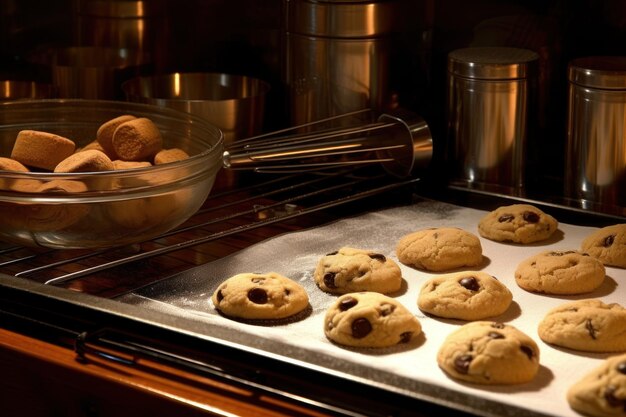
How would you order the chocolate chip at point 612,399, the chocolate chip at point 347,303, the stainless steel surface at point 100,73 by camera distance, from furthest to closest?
1. the stainless steel surface at point 100,73
2. the chocolate chip at point 347,303
3. the chocolate chip at point 612,399

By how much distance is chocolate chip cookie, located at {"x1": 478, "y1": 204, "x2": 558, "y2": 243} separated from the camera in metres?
1.34

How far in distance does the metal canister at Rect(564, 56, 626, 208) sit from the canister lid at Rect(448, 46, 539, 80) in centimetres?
A: 7

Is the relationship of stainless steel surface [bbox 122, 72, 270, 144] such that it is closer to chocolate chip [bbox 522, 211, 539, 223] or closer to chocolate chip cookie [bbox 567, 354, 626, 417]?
chocolate chip [bbox 522, 211, 539, 223]

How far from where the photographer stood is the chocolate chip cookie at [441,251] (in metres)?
1.27

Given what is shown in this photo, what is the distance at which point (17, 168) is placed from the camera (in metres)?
1.27

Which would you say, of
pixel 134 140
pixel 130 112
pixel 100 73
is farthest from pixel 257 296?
pixel 100 73

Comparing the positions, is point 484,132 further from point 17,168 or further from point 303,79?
point 17,168

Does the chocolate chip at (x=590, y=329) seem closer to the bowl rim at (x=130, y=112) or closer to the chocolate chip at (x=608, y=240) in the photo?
the chocolate chip at (x=608, y=240)

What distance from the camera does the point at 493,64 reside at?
4.77 ft

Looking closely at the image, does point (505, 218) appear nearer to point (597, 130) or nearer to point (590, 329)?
point (597, 130)

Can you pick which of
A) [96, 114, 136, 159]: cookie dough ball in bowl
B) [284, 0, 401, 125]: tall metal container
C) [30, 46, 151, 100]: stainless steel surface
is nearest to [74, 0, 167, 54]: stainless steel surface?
[30, 46, 151, 100]: stainless steel surface

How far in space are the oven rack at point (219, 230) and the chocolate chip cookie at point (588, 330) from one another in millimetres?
432

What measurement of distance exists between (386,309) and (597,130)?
19.3 inches

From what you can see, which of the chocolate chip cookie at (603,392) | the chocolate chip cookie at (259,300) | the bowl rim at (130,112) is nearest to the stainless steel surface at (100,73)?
the bowl rim at (130,112)
